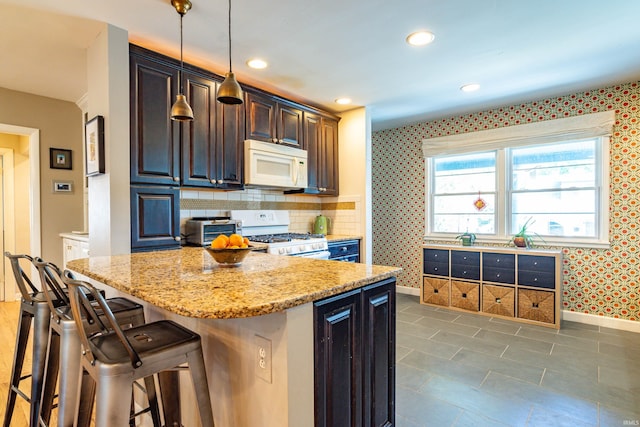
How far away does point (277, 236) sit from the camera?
3566mm

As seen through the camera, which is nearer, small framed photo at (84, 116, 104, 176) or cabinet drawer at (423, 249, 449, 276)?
small framed photo at (84, 116, 104, 176)

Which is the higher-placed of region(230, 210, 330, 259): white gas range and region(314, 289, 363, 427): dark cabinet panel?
region(230, 210, 330, 259): white gas range

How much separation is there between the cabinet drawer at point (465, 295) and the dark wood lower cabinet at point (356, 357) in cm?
272

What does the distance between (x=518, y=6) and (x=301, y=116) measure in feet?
7.34

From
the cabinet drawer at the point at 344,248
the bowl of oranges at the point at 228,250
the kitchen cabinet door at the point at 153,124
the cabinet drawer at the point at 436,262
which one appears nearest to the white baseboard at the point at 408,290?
the cabinet drawer at the point at 436,262

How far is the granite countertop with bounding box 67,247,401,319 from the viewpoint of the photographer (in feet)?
3.11

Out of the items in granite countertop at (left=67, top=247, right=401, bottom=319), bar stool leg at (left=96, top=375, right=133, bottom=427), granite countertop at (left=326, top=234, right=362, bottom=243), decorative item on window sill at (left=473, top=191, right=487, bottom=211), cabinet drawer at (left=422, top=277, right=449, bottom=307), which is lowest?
cabinet drawer at (left=422, top=277, right=449, bottom=307)

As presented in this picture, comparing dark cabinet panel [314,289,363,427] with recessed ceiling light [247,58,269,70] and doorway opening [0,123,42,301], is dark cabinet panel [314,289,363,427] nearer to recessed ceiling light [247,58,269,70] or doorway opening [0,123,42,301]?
recessed ceiling light [247,58,269,70]

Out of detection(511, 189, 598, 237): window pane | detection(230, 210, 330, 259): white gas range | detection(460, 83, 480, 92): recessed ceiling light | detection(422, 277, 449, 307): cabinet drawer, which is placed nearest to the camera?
detection(230, 210, 330, 259): white gas range

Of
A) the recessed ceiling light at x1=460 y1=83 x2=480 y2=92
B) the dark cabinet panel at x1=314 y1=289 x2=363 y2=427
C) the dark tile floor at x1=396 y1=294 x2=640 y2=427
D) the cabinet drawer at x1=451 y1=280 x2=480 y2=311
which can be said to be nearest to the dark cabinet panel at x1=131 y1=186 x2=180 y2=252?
the dark cabinet panel at x1=314 y1=289 x2=363 y2=427

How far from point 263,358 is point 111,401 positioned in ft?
1.45

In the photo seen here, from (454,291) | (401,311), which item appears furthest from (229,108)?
(454,291)

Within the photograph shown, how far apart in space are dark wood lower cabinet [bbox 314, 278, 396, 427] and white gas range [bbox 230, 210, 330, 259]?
5.36ft

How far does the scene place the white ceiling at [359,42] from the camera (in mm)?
2029
